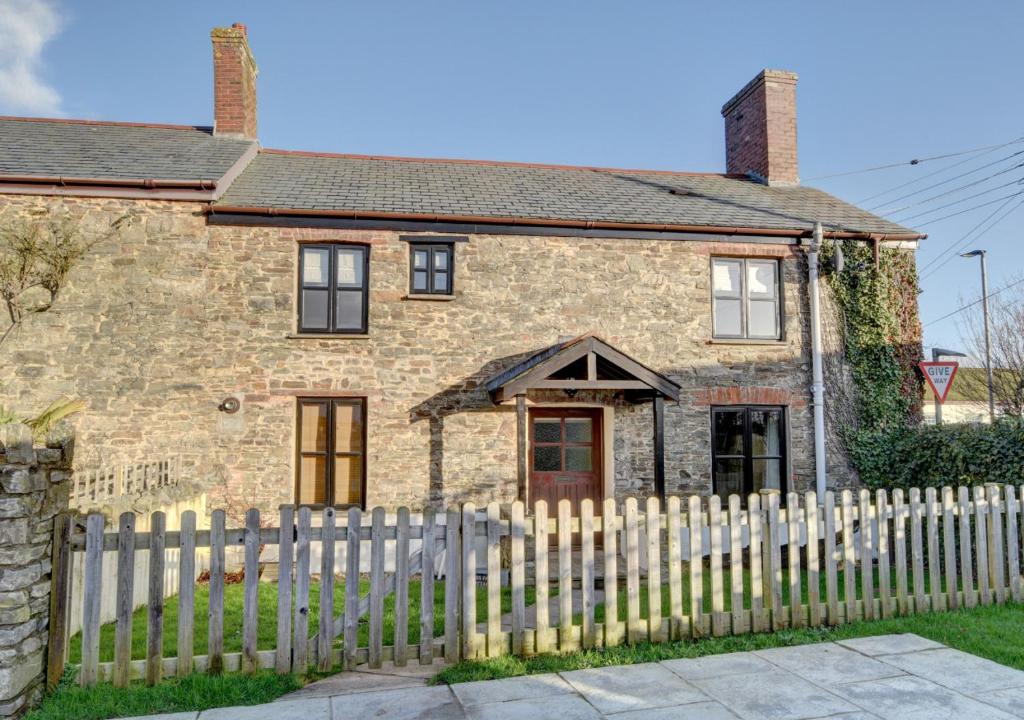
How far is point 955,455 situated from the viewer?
388 inches

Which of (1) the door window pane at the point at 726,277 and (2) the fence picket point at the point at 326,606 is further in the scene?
(1) the door window pane at the point at 726,277

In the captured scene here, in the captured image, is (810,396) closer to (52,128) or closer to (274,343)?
(274,343)

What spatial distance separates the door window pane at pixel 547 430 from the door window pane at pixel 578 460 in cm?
31

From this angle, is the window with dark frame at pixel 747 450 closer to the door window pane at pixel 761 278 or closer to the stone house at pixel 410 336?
the stone house at pixel 410 336

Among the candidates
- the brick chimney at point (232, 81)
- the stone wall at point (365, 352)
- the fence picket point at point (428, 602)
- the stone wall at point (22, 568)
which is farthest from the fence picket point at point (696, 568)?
the brick chimney at point (232, 81)

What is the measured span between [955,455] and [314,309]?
10.1m

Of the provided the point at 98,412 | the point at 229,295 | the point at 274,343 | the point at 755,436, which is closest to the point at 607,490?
the point at 755,436

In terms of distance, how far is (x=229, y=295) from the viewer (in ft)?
35.0

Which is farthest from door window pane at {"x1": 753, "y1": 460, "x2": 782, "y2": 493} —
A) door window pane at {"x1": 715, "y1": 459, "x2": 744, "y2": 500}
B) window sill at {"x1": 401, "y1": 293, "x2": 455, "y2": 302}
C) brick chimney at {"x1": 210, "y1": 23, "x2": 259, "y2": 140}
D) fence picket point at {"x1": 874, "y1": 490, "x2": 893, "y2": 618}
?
brick chimney at {"x1": 210, "y1": 23, "x2": 259, "y2": 140}

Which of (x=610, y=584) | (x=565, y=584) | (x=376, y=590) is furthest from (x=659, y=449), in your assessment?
(x=376, y=590)

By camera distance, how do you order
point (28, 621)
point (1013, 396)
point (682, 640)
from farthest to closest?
point (1013, 396)
point (682, 640)
point (28, 621)

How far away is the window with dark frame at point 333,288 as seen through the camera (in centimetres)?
1098

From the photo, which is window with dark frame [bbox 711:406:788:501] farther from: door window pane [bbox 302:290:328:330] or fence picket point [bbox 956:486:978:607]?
door window pane [bbox 302:290:328:330]

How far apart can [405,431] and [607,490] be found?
3.45m
